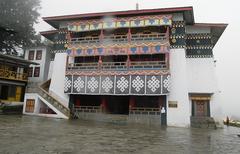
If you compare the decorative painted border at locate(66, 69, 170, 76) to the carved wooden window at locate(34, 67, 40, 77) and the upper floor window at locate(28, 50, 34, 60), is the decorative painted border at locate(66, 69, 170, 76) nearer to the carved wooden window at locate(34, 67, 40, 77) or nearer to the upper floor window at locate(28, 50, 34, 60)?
the carved wooden window at locate(34, 67, 40, 77)

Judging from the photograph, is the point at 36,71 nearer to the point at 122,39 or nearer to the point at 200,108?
the point at 122,39

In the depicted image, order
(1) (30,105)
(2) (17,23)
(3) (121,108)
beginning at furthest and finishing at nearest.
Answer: (2) (17,23) < (3) (121,108) < (1) (30,105)

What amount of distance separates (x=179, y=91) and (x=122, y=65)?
619 cm

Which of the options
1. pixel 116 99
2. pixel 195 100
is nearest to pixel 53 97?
pixel 116 99

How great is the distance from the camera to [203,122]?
Result: 75.8 feet

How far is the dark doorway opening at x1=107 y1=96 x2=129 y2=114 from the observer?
88.7 ft

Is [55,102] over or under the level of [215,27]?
under

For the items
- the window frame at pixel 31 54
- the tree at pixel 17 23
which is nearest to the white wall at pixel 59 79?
the window frame at pixel 31 54

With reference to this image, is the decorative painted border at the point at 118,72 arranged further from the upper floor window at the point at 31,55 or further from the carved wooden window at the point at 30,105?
the upper floor window at the point at 31,55

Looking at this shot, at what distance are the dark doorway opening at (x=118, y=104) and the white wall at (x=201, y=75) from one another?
708 cm

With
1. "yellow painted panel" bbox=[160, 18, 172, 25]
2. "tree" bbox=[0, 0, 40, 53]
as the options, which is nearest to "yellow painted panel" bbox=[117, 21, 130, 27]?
"yellow painted panel" bbox=[160, 18, 172, 25]

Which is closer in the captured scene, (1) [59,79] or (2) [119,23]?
(2) [119,23]

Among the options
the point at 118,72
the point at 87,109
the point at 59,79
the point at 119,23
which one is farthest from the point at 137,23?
the point at 59,79

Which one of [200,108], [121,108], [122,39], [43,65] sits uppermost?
[122,39]
